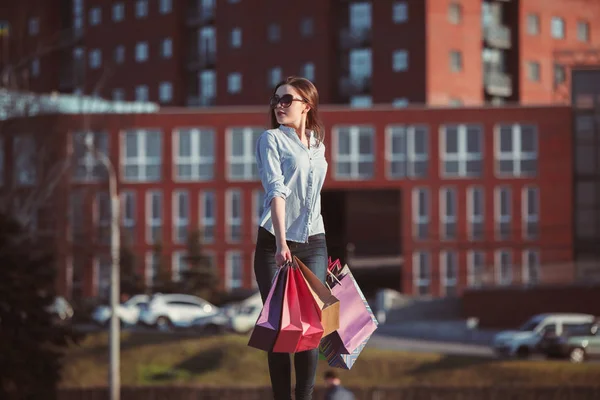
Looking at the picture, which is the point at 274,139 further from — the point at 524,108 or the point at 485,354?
the point at 524,108

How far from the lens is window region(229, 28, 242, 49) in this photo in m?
88.8

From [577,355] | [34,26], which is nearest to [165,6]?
[34,26]

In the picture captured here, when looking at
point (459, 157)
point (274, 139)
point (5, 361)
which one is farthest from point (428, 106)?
point (274, 139)

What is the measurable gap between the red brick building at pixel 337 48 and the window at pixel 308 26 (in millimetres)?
63

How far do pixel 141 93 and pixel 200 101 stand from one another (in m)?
4.89

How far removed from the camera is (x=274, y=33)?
286 feet

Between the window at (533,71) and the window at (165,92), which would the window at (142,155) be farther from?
the window at (533,71)

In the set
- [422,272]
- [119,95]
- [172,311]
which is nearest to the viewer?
[172,311]

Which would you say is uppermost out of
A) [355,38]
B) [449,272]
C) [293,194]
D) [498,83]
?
[355,38]

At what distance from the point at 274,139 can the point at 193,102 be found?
87.2 metres

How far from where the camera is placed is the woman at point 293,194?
597cm

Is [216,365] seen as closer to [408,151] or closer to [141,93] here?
[408,151]

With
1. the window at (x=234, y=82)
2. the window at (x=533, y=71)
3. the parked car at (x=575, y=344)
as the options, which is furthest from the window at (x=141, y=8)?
the parked car at (x=575, y=344)

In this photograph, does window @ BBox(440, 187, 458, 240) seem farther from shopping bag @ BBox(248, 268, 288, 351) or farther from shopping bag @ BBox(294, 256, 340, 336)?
shopping bag @ BBox(248, 268, 288, 351)
